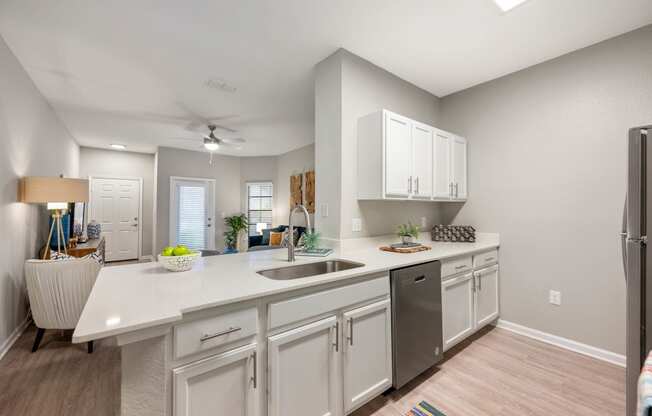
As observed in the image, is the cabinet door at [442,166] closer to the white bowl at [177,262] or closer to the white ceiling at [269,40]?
the white ceiling at [269,40]

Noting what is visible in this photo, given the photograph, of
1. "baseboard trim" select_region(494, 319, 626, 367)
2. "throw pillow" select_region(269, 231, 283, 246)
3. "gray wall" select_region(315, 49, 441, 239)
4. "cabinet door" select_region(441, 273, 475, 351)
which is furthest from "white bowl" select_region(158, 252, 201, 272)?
"throw pillow" select_region(269, 231, 283, 246)

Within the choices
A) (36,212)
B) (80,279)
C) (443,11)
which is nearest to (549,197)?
(443,11)

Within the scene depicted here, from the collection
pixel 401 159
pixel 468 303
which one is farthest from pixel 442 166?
pixel 468 303

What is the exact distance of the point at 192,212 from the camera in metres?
6.45

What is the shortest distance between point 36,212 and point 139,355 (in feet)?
11.8

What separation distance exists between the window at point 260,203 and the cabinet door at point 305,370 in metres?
5.94

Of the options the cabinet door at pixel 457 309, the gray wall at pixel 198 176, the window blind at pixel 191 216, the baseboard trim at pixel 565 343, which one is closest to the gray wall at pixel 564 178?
the baseboard trim at pixel 565 343

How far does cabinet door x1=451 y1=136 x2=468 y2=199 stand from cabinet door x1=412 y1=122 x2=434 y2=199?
17.4 inches

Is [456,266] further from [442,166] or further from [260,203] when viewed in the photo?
[260,203]

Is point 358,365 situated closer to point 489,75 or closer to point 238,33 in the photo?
point 238,33

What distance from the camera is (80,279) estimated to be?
2406 millimetres

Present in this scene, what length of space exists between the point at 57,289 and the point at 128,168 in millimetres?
5100

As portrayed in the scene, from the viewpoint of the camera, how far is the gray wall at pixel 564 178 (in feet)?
7.23

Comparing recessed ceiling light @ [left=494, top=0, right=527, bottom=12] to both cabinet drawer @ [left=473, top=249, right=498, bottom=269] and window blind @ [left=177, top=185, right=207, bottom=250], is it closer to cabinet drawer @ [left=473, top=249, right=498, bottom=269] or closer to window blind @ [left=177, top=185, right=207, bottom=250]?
cabinet drawer @ [left=473, top=249, right=498, bottom=269]
